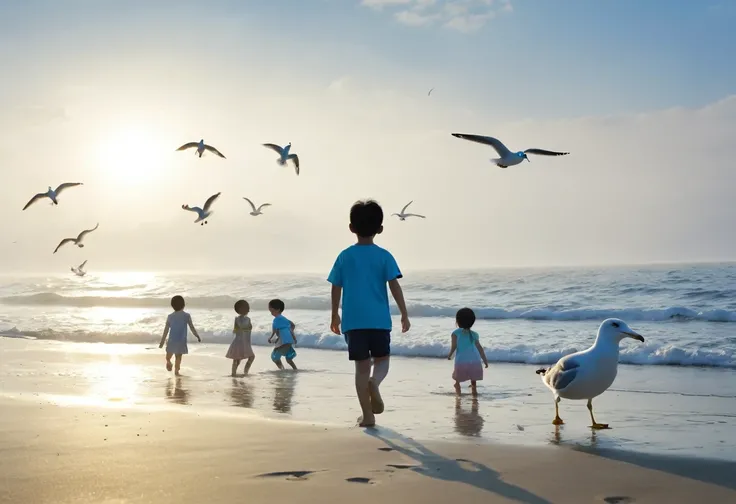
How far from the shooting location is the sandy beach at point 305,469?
429 cm

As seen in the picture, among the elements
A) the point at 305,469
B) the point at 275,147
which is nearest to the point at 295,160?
the point at 275,147

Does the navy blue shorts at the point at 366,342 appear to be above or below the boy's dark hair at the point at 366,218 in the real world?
below

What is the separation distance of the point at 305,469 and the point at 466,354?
16.5 ft

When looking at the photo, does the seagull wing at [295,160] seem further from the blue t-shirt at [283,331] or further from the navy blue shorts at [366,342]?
the navy blue shorts at [366,342]

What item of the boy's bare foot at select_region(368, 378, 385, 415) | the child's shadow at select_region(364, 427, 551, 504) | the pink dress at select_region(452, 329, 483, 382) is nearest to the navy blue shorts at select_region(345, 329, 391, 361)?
the boy's bare foot at select_region(368, 378, 385, 415)

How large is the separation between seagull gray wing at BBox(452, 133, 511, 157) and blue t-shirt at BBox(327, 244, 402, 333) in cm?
514

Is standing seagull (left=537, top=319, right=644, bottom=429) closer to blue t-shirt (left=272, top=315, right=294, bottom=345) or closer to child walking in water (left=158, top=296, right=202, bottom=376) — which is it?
blue t-shirt (left=272, top=315, right=294, bottom=345)

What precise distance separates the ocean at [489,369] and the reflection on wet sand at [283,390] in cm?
3

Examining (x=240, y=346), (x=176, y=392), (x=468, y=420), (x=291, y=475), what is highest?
(x=240, y=346)

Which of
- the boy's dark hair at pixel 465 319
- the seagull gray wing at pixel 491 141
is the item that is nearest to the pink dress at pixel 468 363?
the boy's dark hair at pixel 465 319

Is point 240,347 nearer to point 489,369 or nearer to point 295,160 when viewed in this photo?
point 489,369

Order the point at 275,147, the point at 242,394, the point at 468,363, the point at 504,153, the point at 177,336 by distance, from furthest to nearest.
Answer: the point at 275,147 < the point at 504,153 < the point at 177,336 < the point at 468,363 < the point at 242,394

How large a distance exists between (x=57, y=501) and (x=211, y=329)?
15.9 m

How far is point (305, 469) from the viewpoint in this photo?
486cm
